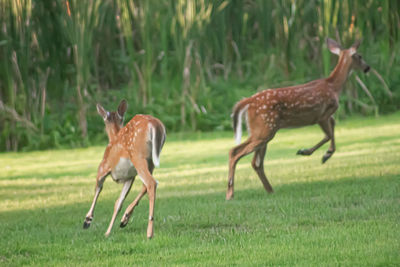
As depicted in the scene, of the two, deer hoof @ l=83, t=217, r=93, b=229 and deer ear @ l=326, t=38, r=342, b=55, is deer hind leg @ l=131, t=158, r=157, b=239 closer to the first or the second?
deer hoof @ l=83, t=217, r=93, b=229

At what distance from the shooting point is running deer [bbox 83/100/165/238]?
675 cm

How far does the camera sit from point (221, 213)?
25.8 feet

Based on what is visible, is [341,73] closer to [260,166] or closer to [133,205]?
[260,166]

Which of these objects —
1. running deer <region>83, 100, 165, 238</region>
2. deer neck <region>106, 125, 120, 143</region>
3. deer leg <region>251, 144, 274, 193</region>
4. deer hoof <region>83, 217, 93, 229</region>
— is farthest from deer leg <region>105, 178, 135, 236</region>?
deer leg <region>251, 144, 274, 193</region>

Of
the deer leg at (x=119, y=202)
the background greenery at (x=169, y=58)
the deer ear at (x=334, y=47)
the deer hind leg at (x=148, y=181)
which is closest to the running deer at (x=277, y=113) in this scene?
the deer ear at (x=334, y=47)

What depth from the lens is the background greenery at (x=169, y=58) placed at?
14773mm

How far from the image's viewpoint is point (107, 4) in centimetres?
1652

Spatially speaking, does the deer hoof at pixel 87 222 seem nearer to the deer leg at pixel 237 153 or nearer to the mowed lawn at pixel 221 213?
the mowed lawn at pixel 221 213

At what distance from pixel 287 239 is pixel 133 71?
32.4 ft

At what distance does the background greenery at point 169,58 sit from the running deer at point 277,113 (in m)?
5.17

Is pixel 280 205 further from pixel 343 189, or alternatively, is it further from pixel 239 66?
pixel 239 66

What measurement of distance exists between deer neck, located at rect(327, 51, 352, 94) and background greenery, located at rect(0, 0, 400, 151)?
4280 mm

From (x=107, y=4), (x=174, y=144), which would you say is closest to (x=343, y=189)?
(x=174, y=144)

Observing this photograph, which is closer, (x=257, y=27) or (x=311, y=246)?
(x=311, y=246)
